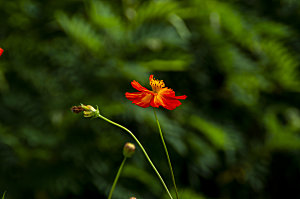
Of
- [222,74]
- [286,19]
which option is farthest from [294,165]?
[286,19]

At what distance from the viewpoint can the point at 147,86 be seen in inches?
49.4

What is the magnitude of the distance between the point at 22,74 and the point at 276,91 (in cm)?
109

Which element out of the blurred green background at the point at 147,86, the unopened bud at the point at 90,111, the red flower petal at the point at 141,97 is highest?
the blurred green background at the point at 147,86

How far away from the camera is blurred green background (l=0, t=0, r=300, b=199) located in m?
1.19

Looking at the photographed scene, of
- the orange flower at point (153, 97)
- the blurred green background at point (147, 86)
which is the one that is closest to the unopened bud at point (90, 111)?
the orange flower at point (153, 97)

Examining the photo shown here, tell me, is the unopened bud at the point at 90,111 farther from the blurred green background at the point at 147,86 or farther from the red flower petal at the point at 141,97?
the blurred green background at the point at 147,86

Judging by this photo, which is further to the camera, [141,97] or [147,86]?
[147,86]

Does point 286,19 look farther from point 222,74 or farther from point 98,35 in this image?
point 98,35

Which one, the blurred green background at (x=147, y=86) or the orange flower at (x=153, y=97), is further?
the blurred green background at (x=147, y=86)

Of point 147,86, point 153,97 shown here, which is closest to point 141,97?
point 153,97

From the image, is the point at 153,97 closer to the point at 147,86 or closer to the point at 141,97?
the point at 141,97

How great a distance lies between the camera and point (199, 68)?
60.1 inches

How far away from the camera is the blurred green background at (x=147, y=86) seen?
1194mm

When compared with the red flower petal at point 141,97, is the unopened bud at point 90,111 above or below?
below
